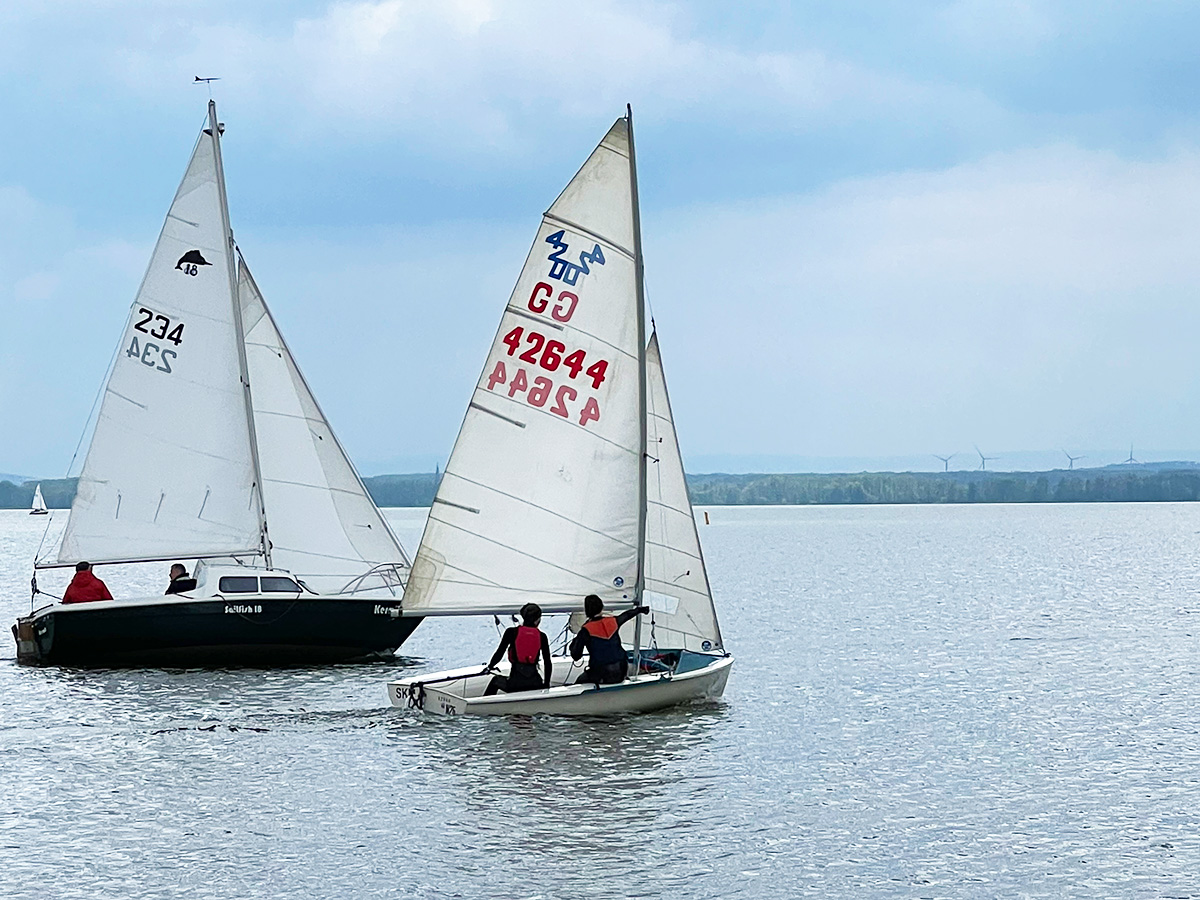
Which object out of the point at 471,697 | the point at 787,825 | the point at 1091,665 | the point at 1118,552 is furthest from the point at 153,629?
the point at 1118,552

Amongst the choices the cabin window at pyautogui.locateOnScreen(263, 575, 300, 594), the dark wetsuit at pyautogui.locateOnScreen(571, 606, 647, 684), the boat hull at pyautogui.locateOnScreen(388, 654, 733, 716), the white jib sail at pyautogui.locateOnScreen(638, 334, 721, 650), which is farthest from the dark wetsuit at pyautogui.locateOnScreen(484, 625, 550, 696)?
the cabin window at pyautogui.locateOnScreen(263, 575, 300, 594)

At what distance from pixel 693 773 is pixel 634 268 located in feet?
25.0

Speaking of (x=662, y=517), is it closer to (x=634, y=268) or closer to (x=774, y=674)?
(x=634, y=268)

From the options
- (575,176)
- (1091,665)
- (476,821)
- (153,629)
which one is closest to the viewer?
(476,821)

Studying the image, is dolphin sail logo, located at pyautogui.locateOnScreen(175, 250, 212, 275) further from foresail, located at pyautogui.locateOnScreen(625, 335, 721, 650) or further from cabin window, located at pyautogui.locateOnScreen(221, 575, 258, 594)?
foresail, located at pyautogui.locateOnScreen(625, 335, 721, 650)

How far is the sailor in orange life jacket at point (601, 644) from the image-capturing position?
24.7m

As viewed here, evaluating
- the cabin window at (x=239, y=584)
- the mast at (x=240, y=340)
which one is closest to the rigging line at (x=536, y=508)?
the cabin window at (x=239, y=584)

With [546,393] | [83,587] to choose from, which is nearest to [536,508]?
[546,393]

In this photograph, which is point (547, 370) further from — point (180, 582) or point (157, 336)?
A: point (180, 582)

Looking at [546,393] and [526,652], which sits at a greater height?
[546,393]

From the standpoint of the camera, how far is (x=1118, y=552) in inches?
5349

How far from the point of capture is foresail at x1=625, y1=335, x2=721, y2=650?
2731 cm

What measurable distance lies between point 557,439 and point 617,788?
6.15 meters

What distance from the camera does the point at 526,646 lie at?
24.7 metres
